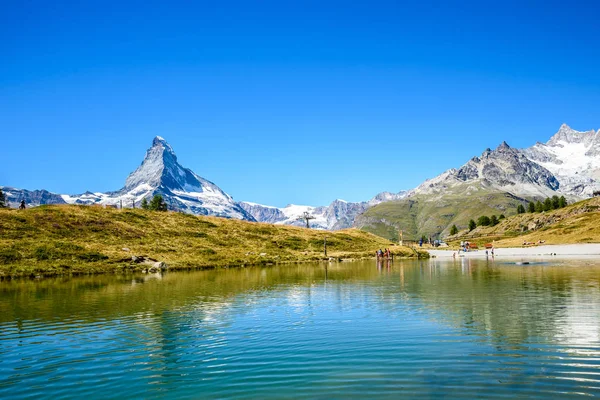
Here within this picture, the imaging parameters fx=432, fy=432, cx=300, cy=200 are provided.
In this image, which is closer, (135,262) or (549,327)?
(549,327)

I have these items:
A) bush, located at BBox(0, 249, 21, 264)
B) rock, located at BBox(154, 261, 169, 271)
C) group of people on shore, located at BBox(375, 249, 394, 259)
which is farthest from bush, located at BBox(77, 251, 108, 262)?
group of people on shore, located at BBox(375, 249, 394, 259)

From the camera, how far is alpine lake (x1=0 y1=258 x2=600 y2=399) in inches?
705

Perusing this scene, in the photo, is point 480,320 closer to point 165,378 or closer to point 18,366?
point 165,378

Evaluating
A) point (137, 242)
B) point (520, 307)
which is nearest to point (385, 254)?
point (137, 242)

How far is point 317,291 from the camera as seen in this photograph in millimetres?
51438

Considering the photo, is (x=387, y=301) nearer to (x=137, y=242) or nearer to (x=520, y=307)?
(x=520, y=307)

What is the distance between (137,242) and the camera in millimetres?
112375

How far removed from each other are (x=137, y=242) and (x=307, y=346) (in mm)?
97360

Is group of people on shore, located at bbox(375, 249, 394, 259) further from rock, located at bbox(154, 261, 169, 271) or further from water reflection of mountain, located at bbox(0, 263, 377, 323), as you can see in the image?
water reflection of mountain, located at bbox(0, 263, 377, 323)

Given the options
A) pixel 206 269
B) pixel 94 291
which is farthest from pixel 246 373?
pixel 206 269

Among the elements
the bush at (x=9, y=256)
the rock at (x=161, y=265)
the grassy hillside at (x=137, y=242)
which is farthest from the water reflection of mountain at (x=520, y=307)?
the bush at (x=9, y=256)

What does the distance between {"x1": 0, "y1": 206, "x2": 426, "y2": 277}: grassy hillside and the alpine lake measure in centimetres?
4495

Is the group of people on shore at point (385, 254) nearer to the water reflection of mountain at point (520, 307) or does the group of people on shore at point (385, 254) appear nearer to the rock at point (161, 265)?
the rock at point (161, 265)

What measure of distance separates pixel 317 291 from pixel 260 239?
9798cm
